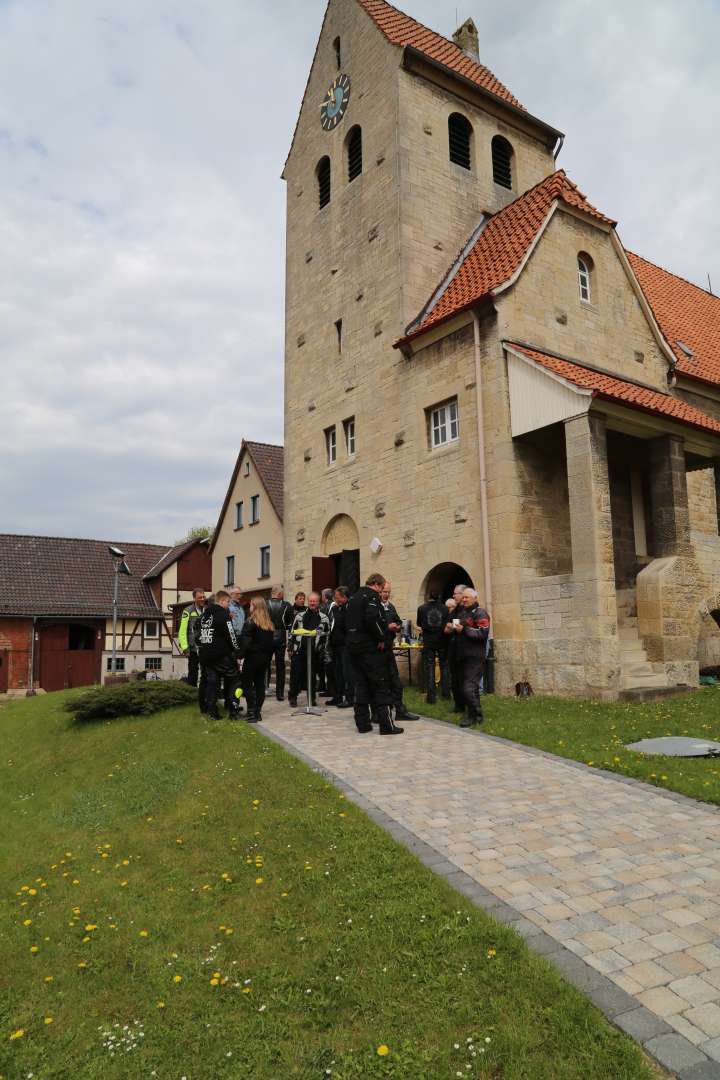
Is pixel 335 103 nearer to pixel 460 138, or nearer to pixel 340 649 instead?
pixel 460 138

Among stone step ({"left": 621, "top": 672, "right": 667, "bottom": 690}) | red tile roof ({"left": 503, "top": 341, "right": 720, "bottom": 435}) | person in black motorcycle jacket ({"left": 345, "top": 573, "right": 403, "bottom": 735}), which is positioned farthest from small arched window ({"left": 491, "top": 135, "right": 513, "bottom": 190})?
person in black motorcycle jacket ({"left": 345, "top": 573, "right": 403, "bottom": 735})

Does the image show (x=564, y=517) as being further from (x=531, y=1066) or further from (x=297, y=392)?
(x=531, y=1066)

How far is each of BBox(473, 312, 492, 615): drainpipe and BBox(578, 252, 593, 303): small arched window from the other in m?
3.44

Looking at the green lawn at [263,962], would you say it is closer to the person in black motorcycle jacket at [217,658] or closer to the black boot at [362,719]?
the black boot at [362,719]

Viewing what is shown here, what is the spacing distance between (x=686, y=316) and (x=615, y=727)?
1802 cm

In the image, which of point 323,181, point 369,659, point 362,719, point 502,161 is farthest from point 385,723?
point 323,181

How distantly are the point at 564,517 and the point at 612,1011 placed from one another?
12.3 m

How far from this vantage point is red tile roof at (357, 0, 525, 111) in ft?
64.1

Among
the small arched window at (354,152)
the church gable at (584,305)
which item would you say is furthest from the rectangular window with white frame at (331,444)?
the small arched window at (354,152)

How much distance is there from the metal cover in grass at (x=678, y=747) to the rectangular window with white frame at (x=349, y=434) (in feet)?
40.5

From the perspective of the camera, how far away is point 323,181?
72.3 ft

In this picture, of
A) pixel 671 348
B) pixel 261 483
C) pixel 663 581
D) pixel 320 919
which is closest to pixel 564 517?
pixel 663 581

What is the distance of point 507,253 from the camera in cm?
1628

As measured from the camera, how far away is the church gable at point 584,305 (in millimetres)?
15297
